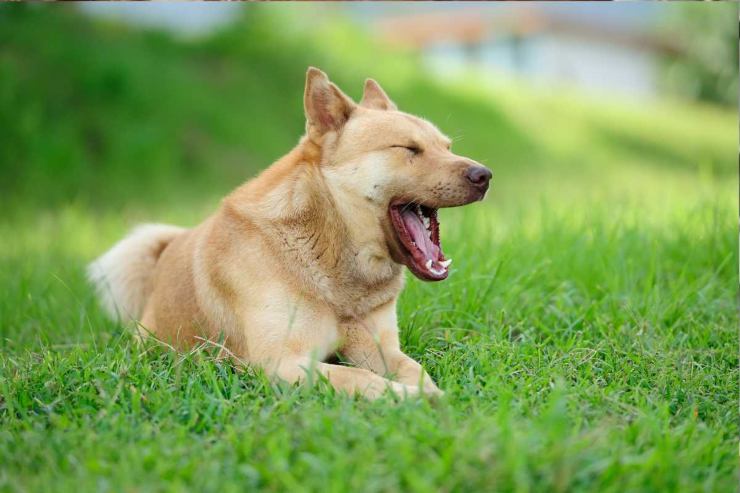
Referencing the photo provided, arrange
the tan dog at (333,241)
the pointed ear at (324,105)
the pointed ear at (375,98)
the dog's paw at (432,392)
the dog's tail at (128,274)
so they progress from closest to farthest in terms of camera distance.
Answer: the dog's paw at (432,392) → the tan dog at (333,241) → the pointed ear at (324,105) → the pointed ear at (375,98) → the dog's tail at (128,274)

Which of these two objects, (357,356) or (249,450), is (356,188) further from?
(249,450)

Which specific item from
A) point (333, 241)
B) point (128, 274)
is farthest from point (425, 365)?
point (128, 274)

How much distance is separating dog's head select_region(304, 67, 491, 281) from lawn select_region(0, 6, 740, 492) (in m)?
0.59

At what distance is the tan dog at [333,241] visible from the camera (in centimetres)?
363

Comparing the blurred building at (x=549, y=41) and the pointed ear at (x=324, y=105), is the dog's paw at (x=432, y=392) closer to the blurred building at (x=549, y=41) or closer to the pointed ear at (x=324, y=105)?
the pointed ear at (x=324, y=105)

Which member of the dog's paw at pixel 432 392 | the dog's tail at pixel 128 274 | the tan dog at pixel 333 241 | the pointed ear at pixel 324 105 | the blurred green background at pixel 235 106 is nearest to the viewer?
the dog's paw at pixel 432 392

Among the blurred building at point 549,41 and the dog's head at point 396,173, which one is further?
the blurred building at point 549,41

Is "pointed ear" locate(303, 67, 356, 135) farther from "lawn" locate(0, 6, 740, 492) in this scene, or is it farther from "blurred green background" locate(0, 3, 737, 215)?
"blurred green background" locate(0, 3, 737, 215)

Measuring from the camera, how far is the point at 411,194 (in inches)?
146

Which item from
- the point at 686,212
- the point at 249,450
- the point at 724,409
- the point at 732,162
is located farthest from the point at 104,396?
the point at 732,162

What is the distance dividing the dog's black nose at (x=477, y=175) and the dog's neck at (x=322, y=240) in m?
0.48

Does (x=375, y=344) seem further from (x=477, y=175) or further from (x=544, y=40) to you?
(x=544, y=40)

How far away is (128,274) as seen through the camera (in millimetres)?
4844

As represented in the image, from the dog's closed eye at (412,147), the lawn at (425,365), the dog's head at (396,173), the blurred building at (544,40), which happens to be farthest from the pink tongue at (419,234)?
the blurred building at (544,40)
